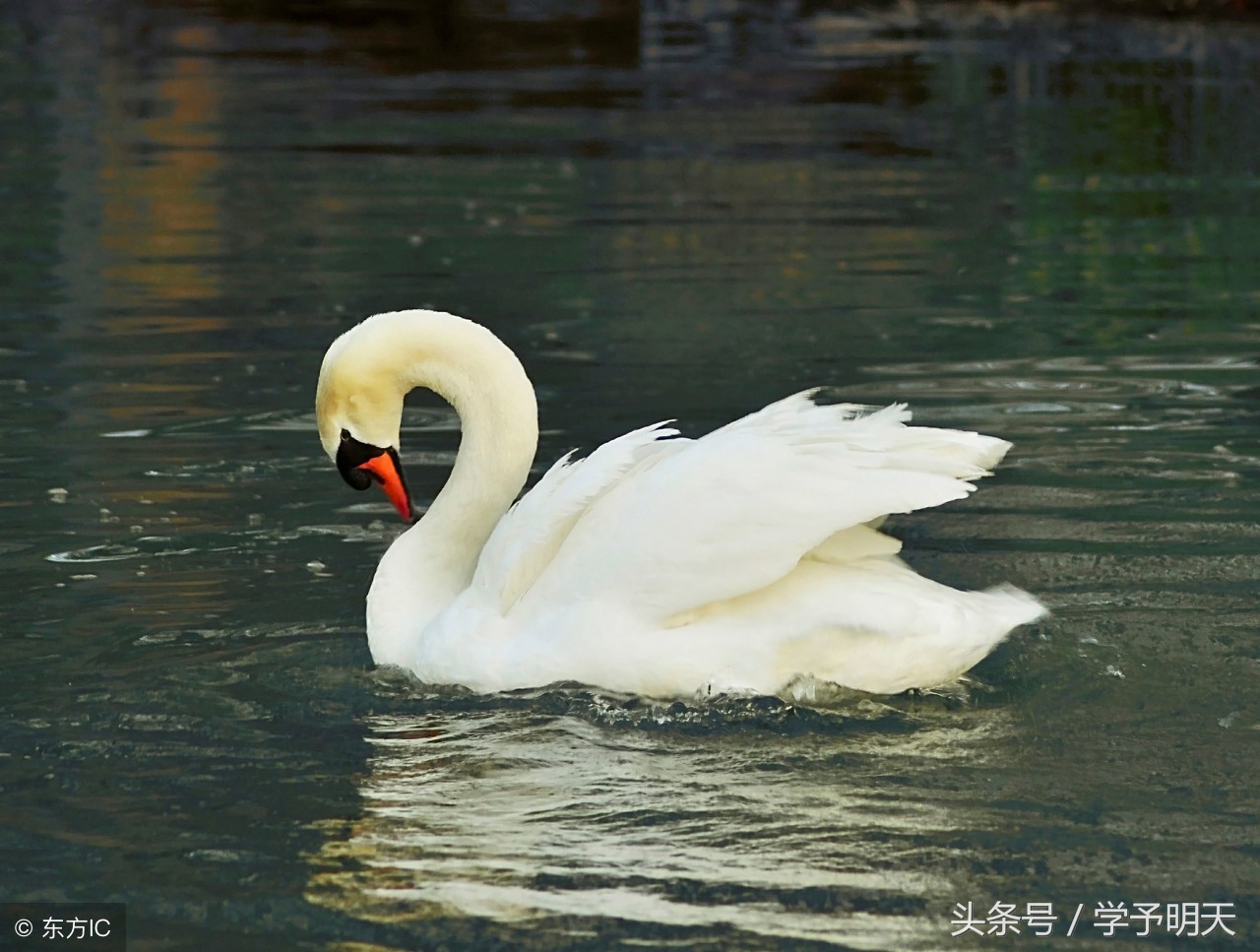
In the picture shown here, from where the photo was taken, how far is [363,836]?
498 centimetres

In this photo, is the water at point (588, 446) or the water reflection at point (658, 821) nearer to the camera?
the water reflection at point (658, 821)

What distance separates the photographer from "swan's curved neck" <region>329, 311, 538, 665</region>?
6.29 metres

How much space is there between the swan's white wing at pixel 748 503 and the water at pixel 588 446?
325 mm

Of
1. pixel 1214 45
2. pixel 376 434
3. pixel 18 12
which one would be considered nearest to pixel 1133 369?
pixel 376 434

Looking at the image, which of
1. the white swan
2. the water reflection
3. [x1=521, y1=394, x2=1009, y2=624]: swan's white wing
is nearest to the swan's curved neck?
the white swan

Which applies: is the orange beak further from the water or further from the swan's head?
the water

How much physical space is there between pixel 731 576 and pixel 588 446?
11.8ft

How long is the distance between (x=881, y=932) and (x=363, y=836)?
4.14 feet

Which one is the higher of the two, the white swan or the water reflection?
the white swan

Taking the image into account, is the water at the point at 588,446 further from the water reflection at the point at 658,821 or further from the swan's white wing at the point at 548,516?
the swan's white wing at the point at 548,516

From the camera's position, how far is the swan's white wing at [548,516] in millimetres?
5867

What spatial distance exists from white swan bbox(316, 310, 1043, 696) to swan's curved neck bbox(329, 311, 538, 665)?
0.23 meters

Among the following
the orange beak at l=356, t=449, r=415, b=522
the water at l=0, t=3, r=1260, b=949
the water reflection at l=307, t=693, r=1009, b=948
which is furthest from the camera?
the orange beak at l=356, t=449, r=415, b=522

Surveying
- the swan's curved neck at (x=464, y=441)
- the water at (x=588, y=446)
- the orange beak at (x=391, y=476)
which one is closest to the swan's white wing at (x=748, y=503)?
the water at (x=588, y=446)
